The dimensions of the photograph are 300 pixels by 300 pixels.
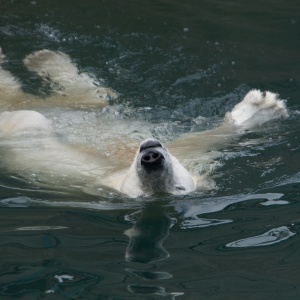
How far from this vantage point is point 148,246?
3689 mm

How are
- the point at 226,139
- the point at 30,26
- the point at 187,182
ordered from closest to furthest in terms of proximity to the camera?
the point at 187,182
the point at 226,139
the point at 30,26

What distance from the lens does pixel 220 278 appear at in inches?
130

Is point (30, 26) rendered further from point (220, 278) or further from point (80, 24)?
point (220, 278)

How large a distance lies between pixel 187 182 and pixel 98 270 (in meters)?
1.41

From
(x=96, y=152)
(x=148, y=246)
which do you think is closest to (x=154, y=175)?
(x=148, y=246)

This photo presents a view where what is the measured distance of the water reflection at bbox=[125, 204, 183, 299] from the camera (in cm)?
321

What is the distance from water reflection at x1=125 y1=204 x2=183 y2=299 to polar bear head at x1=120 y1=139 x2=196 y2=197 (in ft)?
0.53

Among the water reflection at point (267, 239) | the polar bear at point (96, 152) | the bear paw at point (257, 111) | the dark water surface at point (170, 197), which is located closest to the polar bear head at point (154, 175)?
the polar bear at point (96, 152)

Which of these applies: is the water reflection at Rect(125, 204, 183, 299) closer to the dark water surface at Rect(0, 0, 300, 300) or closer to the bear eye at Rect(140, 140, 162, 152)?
the dark water surface at Rect(0, 0, 300, 300)

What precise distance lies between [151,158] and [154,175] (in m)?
0.16

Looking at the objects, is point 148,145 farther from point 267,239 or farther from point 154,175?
point 267,239

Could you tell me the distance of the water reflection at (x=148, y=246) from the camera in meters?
3.21

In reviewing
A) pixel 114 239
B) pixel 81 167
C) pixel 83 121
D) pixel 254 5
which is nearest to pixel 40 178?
pixel 81 167

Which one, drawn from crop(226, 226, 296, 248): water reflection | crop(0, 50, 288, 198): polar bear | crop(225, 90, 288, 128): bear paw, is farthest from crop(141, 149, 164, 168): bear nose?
crop(225, 90, 288, 128): bear paw
